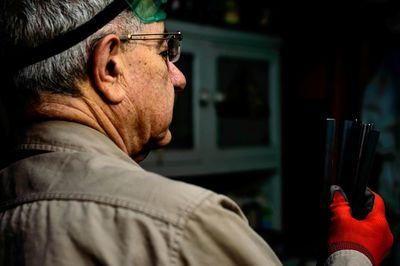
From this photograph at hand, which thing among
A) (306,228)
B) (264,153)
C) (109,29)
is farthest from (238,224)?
(306,228)

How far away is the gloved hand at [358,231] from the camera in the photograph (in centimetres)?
92

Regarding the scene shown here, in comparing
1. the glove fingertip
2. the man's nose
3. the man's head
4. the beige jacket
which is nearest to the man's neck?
the man's head

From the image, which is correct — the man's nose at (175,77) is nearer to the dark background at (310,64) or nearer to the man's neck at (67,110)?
the man's neck at (67,110)

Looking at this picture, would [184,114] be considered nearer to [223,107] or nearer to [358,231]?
[223,107]

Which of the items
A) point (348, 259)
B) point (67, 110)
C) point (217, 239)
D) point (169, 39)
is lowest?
point (348, 259)

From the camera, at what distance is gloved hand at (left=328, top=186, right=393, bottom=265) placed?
3.01 ft

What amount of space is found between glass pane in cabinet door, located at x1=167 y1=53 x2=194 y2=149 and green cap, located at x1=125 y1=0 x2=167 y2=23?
5.45ft

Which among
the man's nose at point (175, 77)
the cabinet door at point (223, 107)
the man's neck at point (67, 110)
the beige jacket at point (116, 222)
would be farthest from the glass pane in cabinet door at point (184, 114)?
the beige jacket at point (116, 222)

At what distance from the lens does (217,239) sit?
2.13 feet

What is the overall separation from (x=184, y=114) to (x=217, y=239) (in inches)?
81.1

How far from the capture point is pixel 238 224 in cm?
68

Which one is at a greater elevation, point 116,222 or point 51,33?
point 51,33

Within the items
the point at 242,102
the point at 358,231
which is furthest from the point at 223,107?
the point at 358,231

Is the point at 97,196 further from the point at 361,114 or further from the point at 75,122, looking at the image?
the point at 361,114
